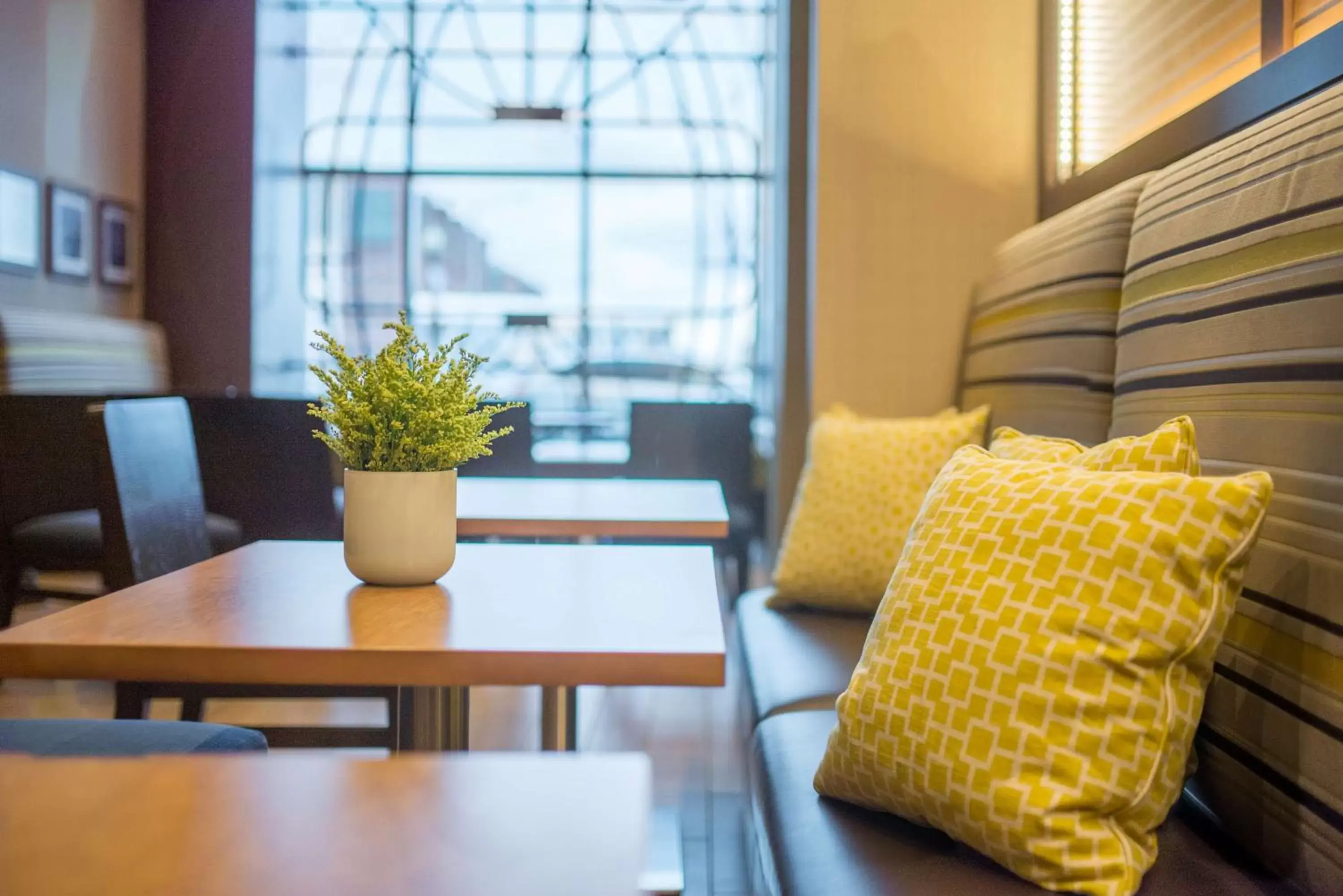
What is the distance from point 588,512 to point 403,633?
41.8 inches

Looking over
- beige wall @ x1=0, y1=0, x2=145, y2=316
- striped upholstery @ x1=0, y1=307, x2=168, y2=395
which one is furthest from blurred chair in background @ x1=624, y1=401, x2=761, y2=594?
beige wall @ x1=0, y1=0, x2=145, y2=316

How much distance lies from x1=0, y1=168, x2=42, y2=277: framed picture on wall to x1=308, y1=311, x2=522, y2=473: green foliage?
14.8 feet

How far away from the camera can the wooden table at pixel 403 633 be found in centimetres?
103

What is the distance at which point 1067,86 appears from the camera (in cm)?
305

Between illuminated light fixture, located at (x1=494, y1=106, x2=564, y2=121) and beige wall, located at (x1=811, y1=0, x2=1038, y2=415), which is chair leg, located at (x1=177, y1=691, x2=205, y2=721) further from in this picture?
illuminated light fixture, located at (x1=494, y1=106, x2=564, y2=121)

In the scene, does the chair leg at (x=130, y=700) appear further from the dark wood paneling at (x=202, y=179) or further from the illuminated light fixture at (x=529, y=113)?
the dark wood paneling at (x=202, y=179)

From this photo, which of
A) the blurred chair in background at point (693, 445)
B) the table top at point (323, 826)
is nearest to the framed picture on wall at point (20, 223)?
the blurred chair in background at point (693, 445)

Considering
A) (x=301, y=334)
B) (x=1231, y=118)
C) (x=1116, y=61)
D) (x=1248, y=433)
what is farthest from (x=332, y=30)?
(x=1248, y=433)

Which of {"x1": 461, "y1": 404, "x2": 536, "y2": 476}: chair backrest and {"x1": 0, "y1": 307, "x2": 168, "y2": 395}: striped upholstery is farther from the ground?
{"x1": 0, "y1": 307, "x2": 168, "y2": 395}: striped upholstery

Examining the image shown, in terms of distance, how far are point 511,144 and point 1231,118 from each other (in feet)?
16.4

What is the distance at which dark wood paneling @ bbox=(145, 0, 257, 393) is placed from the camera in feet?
20.1

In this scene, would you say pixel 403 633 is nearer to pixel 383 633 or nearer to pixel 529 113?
pixel 383 633

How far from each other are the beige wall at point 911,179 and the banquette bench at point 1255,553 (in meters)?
1.43

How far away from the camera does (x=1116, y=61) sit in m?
2.74
